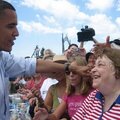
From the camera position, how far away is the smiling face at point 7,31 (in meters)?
2.71

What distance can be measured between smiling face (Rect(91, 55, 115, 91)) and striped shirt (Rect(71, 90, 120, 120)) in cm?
Result: 14

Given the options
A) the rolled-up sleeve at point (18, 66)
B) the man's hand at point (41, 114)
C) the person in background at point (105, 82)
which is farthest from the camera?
the man's hand at point (41, 114)

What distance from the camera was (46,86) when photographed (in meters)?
5.12

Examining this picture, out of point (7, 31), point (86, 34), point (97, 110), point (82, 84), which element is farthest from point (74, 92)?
point (7, 31)

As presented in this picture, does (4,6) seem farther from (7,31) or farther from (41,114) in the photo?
(41,114)

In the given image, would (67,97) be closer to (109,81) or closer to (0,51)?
(109,81)

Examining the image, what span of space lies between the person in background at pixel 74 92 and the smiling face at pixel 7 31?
104 centimetres

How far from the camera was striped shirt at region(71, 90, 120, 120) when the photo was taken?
278 centimetres

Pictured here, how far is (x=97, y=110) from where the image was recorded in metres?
2.93

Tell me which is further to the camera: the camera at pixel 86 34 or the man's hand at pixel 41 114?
the camera at pixel 86 34

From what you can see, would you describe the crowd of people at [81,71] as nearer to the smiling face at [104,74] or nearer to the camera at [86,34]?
the smiling face at [104,74]

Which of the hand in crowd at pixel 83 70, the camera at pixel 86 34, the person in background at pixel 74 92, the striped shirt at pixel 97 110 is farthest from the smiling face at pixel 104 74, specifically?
the camera at pixel 86 34

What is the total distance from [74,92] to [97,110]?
986mm

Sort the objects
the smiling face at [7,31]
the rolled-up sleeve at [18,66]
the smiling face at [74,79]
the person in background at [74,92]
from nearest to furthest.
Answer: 1. the smiling face at [7,31]
2. the rolled-up sleeve at [18,66]
3. the person in background at [74,92]
4. the smiling face at [74,79]
